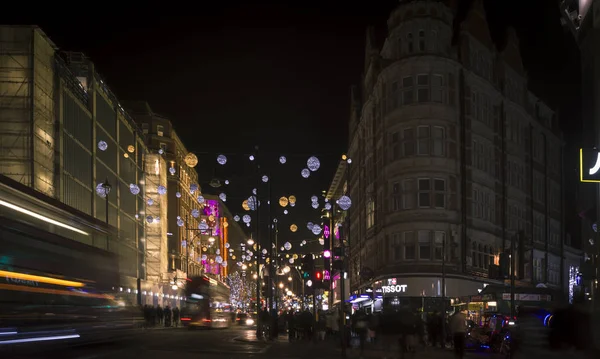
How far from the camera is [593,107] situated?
20.6 meters

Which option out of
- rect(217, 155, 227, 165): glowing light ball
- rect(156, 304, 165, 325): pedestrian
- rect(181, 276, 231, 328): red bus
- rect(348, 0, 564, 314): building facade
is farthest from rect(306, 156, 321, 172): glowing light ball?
rect(156, 304, 165, 325): pedestrian

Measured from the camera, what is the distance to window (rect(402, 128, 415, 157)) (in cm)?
4606

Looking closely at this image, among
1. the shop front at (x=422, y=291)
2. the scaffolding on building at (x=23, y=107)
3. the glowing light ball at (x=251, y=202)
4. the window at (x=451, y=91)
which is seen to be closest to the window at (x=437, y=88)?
the window at (x=451, y=91)

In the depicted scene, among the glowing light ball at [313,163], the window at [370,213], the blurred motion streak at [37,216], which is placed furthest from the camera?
the window at [370,213]

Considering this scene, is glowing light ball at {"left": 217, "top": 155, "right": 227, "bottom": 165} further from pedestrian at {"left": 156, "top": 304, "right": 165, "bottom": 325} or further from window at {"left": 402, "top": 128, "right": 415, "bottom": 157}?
pedestrian at {"left": 156, "top": 304, "right": 165, "bottom": 325}

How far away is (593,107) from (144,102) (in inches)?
3328

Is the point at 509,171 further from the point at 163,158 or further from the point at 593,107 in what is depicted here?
the point at 163,158

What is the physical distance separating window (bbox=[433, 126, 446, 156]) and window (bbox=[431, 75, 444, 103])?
1.70 metres

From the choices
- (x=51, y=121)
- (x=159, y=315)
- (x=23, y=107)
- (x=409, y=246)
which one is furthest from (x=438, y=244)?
(x=159, y=315)

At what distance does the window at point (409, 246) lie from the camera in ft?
152

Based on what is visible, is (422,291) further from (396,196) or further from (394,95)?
(394,95)

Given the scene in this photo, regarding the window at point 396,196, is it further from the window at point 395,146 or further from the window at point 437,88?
the window at point 437,88

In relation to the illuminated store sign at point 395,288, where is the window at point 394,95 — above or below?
above

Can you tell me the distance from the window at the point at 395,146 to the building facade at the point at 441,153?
0.06 metres
